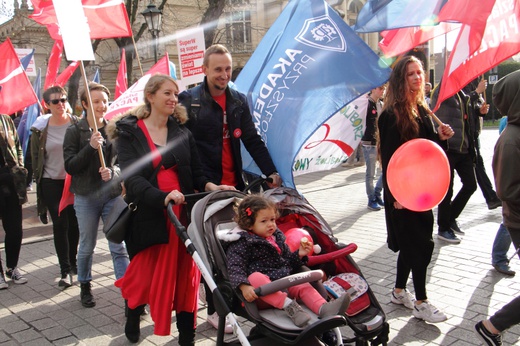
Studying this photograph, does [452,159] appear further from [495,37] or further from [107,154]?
[107,154]

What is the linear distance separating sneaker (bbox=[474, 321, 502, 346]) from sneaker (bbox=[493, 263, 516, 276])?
1.88 m

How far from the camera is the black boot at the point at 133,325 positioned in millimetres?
4230

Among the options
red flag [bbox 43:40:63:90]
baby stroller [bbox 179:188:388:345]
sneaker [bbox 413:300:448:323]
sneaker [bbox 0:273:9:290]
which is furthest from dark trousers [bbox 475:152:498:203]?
red flag [bbox 43:40:63:90]

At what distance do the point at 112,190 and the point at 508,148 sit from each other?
11.6ft

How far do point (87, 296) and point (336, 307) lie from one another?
3.17m

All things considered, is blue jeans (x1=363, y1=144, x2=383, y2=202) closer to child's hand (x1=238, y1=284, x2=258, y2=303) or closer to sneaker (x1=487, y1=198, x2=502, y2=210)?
sneaker (x1=487, y1=198, x2=502, y2=210)

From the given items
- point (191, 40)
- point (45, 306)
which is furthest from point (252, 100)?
point (191, 40)

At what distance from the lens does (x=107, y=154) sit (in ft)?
17.1

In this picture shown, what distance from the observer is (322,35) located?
4574mm

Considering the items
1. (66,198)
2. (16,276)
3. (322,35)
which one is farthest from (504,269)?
(16,276)

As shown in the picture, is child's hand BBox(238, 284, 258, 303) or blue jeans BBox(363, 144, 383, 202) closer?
child's hand BBox(238, 284, 258, 303)

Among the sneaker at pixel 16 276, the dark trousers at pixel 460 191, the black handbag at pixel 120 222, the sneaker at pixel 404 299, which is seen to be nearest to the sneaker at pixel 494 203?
the dark trousers at pixel 460 191

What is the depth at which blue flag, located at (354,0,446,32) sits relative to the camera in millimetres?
4766

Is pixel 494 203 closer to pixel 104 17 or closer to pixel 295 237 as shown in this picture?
pixel 295 237
